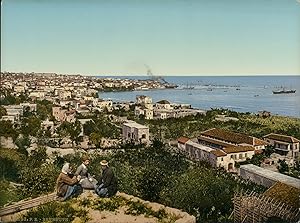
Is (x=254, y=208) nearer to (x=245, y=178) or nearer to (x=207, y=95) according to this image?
(x=245, y=178)

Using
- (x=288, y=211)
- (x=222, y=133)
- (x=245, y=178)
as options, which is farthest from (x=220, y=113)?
(x=288, y=211)

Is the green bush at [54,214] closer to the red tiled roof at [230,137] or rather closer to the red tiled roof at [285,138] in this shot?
the red tiled roof at [230,137]

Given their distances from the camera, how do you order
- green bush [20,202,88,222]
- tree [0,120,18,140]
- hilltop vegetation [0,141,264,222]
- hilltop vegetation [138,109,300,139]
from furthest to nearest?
1. hilltop vegetation [138,109,300,139]
2. hilltop vegetation [0,141,264,222]
3. tree [0,120,18,140]
4. green bush [20,202,88,222]

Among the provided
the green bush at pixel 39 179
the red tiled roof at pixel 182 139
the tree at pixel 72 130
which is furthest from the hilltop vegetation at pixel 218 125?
the green bush at pixel 39 179

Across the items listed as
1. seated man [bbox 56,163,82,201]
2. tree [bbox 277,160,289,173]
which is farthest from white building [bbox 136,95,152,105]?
tree [bbox 277,160,289,173]

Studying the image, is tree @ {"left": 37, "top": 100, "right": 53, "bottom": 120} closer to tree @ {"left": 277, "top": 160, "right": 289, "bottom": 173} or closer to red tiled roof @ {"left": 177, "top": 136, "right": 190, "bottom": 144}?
red tiled roof @ {"left": 177, "top": 136, "right": 190, "bottom": 144}
